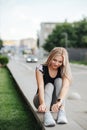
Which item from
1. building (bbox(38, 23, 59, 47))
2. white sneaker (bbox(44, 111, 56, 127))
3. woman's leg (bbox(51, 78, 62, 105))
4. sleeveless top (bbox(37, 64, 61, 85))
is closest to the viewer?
white sneaker (bbox(44, 111, 56, 127))

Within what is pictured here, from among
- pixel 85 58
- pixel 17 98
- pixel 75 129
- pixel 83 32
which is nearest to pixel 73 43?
pixel 83 32

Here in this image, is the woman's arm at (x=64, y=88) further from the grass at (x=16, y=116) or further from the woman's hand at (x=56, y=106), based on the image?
the grass at (x=16, y=116)

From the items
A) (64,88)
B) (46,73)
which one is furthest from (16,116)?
(64,88)

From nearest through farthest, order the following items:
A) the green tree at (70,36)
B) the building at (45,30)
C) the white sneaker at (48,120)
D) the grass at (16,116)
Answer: the white sneaker at (48,120)
the grass at (16,116)
the green tree at (70,36)
the building at (45,30)

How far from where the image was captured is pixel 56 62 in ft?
23.9

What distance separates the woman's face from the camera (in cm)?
724

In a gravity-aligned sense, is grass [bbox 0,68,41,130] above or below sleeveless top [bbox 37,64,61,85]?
below

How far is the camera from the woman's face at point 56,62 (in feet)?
23.7

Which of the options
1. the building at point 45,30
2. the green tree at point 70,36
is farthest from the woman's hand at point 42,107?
the building at point 45,30

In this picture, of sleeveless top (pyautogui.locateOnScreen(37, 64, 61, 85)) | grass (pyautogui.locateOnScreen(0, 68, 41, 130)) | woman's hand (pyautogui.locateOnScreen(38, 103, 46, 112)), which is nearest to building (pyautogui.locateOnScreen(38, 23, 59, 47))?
grass (pyautogui.locateOnScreen(0, 68, 41, 130))

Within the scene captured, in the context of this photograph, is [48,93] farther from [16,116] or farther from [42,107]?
[16,116]

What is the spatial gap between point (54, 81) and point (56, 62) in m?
0.36

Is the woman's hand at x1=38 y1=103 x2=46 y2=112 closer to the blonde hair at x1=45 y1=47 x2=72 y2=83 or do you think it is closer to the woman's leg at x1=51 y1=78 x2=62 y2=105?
the woman's leg at x1=51 y1=78 x2=62 y2=105

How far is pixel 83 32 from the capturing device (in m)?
95.5
